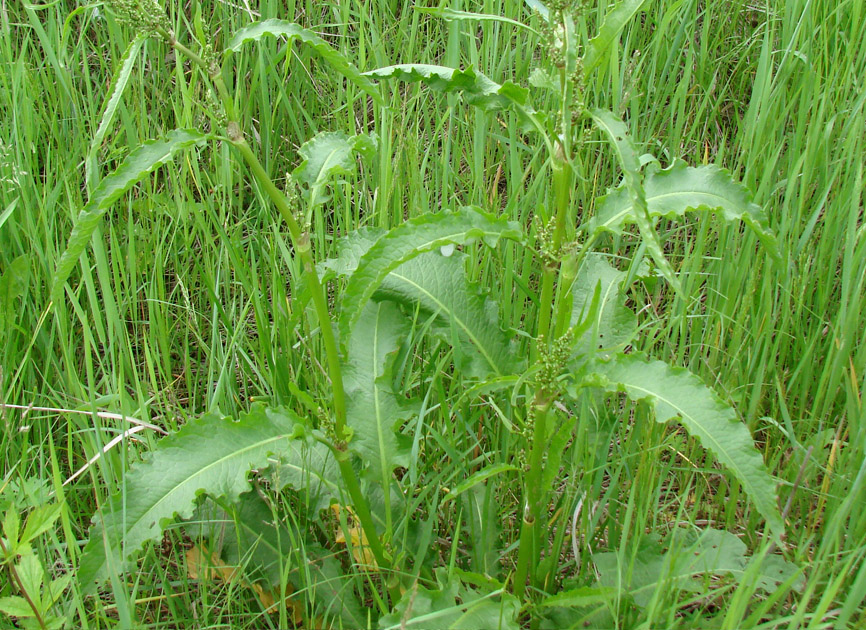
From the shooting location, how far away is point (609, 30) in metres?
1.28

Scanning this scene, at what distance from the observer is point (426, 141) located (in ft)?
9.47

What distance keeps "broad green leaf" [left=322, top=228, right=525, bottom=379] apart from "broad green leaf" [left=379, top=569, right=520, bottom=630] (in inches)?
18.2

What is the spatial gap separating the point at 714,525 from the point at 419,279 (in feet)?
3.22

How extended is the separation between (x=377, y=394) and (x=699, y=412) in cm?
74

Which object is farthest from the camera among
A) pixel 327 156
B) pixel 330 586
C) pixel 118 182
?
pixel 330 586

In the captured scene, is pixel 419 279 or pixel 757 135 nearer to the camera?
pixel 419 279

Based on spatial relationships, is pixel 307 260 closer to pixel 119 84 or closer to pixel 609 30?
pixel 119 84

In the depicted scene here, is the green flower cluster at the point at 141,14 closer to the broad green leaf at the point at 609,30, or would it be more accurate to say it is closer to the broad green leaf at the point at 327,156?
the broad green leaf at the point at 327,156

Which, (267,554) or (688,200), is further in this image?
(267,554)

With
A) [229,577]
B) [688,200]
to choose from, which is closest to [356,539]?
[229,577]

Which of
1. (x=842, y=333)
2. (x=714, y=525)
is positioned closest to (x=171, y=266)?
(x=714, y=525)

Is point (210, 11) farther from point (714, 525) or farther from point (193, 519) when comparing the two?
point (714, 525)

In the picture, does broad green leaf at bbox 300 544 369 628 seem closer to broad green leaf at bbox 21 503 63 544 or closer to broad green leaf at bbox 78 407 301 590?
broad green leaf at bbox 78 407 301 590

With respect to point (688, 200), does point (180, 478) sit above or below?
below
